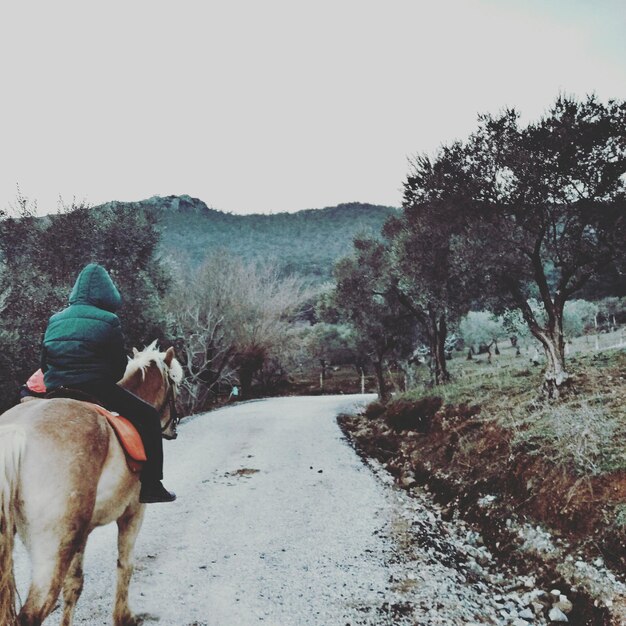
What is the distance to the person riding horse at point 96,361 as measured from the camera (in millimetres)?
4094

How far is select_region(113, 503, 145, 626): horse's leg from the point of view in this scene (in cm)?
427

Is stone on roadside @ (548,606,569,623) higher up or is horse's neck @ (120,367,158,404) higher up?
horse's neck @ (120,367,158,404)

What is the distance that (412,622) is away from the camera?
4500mm

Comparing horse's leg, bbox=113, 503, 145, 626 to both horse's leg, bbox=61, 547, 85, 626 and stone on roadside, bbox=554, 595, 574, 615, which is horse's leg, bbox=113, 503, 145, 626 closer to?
horse's leg, bbox=61, 547, 85, 626

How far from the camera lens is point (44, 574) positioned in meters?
3.13

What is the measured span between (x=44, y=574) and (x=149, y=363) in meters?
2.48

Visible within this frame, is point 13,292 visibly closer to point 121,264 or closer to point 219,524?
point 121,264

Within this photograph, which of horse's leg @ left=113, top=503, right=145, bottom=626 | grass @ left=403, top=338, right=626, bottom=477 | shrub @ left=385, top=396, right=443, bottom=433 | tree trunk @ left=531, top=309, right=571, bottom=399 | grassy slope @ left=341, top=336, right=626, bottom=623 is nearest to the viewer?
horse's leg @ left=113, top=503, right=145, bottom=626

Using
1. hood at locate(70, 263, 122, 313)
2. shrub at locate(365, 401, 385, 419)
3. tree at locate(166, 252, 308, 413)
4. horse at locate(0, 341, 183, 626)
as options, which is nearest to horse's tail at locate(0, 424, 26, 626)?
horse at locate(0, 341, 183, 626)

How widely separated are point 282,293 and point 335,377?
15.1 metres

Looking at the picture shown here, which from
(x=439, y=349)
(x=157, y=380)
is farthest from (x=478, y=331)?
(x=157, y=380)

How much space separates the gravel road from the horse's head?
74.9 inches

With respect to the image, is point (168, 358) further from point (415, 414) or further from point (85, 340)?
point (415, 414)

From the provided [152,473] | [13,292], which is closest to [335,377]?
[13,292]
